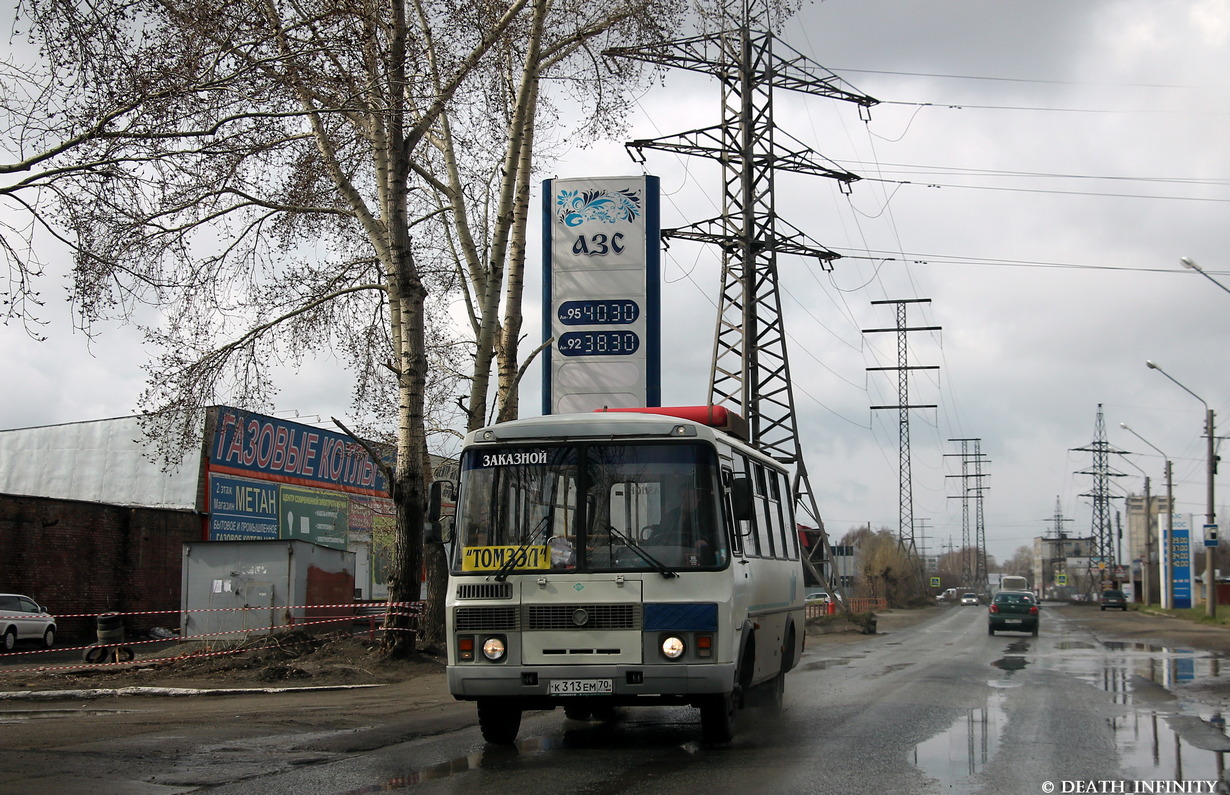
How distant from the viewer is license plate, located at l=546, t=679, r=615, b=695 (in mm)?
9242

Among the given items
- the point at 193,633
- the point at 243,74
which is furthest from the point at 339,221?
the point at 243,74

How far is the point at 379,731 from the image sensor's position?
443 inches

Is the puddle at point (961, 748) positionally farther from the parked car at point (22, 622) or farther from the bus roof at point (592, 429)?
the parked car at point (22, 622)

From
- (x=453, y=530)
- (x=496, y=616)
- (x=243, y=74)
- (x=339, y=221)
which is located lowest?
(x=496, y=616)

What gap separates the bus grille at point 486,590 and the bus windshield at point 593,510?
13 cm

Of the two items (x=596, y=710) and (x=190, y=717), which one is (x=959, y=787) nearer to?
(x=596, y=710)

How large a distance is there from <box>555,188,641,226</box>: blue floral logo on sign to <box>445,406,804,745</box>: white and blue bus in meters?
11.1

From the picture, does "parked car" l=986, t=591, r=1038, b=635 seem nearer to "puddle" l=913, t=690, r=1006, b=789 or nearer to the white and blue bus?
"puddle" l=913, t=690, r=1006, b=789

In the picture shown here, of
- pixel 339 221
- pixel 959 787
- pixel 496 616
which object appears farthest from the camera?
pixel 339 221

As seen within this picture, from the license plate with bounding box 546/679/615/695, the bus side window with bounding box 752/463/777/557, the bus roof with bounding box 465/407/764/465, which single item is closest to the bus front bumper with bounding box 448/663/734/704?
the license plate with bounding box 546/679/615/695

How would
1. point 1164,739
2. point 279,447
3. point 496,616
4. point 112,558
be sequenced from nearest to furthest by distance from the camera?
1. point 496,616
2. point 1164,739
3. point 112,558
4. point 279,447

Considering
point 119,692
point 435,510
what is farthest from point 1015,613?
point 435,510

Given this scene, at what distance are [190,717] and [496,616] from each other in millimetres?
5190

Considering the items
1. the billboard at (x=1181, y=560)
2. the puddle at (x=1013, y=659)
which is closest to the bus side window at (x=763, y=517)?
the puddle at (x=1013, y=659)
